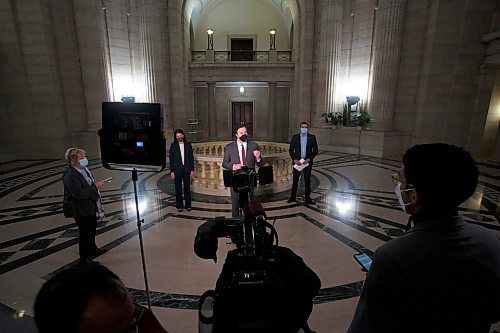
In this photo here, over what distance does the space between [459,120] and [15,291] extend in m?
13.5

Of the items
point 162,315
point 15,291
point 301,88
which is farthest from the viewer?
point 301,88

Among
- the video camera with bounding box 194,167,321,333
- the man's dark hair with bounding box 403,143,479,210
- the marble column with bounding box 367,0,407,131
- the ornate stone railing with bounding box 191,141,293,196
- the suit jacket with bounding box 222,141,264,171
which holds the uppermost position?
the marble column with bounding box 367,0,407,131

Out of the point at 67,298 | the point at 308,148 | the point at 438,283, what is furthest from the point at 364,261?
the point at 308,148

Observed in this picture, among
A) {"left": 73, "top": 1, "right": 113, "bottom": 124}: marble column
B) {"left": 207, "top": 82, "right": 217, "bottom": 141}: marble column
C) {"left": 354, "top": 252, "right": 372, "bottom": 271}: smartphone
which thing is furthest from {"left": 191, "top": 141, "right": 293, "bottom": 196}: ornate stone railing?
{"left": 207, "top": 82, "right": 217, "bottom": 141}: marble column

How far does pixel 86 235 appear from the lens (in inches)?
142

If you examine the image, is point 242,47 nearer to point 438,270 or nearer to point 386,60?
point 386,60

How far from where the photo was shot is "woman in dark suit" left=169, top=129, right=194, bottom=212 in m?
5.07

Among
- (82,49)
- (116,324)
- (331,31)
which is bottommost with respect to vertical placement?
(116,324)

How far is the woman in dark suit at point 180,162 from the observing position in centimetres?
507

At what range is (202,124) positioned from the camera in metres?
17.8

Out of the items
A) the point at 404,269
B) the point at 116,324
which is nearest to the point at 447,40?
the point at 404,269

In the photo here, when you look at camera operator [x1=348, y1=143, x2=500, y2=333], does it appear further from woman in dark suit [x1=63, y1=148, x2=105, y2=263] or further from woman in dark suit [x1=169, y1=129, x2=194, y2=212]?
woman in dark suit [x1=169, y1=129, x2=194, y2=212]

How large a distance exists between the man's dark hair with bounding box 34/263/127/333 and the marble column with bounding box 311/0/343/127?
44.6ft

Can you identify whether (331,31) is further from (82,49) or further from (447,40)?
(82,49)
